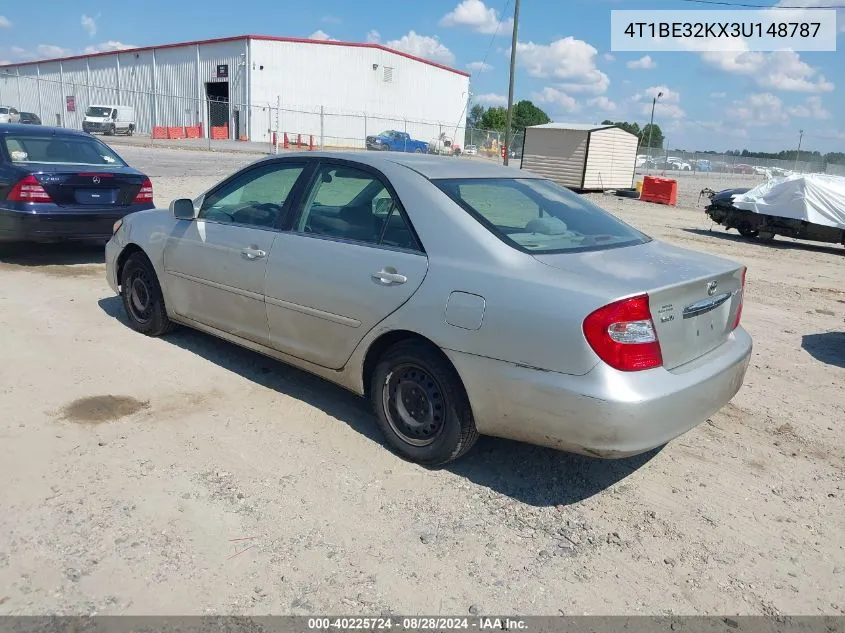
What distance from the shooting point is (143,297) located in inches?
219

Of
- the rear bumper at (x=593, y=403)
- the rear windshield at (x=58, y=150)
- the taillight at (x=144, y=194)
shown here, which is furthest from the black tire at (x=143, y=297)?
the rear windshield at (x=58, y=150)

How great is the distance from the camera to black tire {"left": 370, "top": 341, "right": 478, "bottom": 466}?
3416mm

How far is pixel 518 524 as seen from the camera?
3.21 metres

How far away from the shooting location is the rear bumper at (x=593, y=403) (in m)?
2.97

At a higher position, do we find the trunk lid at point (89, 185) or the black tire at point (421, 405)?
the trunk lid at point (89, 185)

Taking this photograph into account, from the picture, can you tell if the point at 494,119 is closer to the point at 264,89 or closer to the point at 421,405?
the point at 264,89

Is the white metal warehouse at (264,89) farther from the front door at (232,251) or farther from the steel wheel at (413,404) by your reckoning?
the steel wheel at (413,404)

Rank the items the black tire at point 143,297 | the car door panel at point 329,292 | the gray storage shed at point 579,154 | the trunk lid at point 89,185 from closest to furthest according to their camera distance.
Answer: the car door panel at point 329,292 → the black tire at point 143,297 → the trunk lid at point 89,185 → the gray storage shed at point 579,154

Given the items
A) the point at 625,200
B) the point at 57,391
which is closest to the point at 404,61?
the point at 625,200

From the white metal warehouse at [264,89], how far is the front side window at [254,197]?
4101 cm

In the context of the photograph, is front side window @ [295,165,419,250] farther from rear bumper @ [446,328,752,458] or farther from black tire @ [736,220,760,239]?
black tire @ [736,220,760,239]

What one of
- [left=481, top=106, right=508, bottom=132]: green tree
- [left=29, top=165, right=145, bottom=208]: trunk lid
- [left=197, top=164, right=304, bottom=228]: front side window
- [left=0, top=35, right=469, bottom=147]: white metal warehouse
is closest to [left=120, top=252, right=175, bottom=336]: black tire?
[left=197, top=164, right=304, bottom=228]: front side window

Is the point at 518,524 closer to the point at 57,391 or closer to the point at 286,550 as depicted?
the point at 286,550

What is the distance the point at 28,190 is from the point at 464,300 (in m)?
6.18
